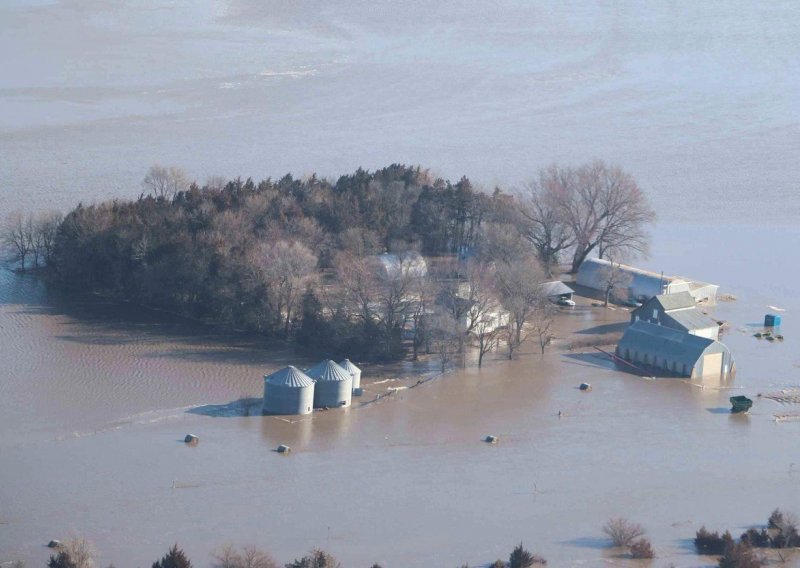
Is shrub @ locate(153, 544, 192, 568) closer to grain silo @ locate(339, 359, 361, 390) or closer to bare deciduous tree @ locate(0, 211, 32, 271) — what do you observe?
grain silo @ locate(339, 359, 361, 390)

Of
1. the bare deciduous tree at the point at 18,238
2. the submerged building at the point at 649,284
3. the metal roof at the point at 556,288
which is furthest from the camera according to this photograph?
the bare deciduous tree at the point at 18,238

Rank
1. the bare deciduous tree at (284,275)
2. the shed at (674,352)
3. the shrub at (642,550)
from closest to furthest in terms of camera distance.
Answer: the shrub at (642,550), the shed at (674,352), the bare deciduous tree at (284,275)

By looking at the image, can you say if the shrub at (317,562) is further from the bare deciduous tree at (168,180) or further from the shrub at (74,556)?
the bare deciduous tree at (168,180)

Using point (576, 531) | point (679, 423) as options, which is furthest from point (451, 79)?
point (576, 531)

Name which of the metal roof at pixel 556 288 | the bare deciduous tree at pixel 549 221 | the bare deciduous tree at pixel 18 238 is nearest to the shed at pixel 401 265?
the metal roof at pixel 556 288

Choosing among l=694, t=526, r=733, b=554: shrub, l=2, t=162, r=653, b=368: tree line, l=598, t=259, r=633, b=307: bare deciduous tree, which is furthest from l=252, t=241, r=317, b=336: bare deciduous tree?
l=694, t=526, r=733, b=554: shrub

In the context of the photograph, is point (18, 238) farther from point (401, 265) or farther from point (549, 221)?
point (549, 221)

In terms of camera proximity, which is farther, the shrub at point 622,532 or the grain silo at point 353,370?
the grain silo at point 353,370
